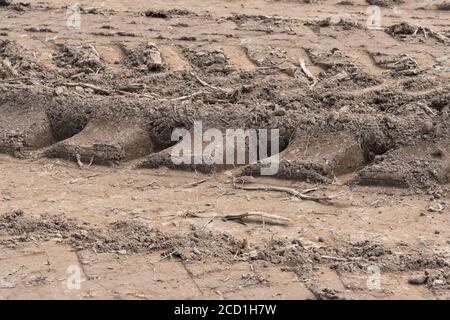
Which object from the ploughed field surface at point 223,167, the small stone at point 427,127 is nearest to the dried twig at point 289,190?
the ploughed field surface at point 223,167

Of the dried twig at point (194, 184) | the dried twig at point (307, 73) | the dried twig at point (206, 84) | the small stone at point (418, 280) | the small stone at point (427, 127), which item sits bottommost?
the small stone at point (418, 280)

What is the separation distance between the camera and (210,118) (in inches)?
225

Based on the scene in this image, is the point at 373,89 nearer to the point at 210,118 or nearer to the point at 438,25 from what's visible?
the point at 210,118

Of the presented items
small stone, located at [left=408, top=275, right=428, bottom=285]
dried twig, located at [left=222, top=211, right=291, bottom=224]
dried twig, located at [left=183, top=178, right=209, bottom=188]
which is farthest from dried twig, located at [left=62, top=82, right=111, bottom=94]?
small stone, located at [left=408, top=275, right=428, bottom=285]

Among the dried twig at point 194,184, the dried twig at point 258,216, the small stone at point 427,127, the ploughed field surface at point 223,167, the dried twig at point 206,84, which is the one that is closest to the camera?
the ploughed field surface at point 223,167

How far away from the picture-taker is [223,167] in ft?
17.6

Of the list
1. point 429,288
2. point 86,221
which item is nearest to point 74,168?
point 86,221

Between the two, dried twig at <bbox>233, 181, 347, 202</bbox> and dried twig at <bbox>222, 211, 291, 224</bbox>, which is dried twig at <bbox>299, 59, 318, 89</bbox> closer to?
dried twig at <bbox>233, 181, 347, 202</bbox>

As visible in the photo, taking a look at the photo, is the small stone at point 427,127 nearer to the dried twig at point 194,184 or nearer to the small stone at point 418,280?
the dried twig at point 194,184

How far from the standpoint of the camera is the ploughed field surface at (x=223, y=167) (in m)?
4.14

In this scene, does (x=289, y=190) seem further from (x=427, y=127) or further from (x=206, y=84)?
(x=206, y=84)

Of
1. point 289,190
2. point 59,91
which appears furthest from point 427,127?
point 59,91
